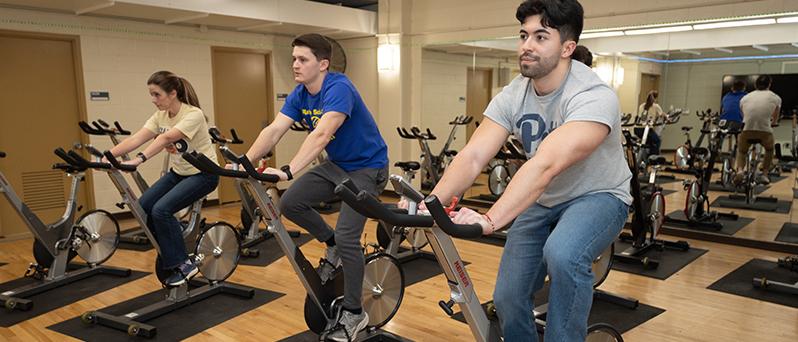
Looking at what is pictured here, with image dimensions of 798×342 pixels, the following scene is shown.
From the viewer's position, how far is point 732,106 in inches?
216

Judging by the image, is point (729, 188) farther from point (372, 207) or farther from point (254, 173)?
point (372, 207)

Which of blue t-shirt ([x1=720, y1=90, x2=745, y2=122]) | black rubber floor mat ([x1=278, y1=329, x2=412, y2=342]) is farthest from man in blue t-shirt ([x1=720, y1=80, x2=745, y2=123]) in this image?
black rubber floor mat ([x1=278, y1=329, x2=412, y2=342])

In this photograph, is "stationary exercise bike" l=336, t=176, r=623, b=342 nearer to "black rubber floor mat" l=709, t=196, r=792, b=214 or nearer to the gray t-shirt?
the gray t-shirt

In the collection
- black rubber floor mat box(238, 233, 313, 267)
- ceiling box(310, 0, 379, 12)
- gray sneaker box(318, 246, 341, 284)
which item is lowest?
black rubber floor mat box(238, 233, 313, 267)

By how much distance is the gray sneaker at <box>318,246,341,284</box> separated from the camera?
2.93m

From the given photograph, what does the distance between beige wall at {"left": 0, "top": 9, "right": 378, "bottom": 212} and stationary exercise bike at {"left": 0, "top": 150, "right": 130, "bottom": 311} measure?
2251 mm

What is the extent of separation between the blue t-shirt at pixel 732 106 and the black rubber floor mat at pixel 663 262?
1528 mm

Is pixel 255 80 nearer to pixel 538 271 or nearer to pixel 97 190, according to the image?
pixel 97 190

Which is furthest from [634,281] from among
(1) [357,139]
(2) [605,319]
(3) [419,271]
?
(1) [357,139]

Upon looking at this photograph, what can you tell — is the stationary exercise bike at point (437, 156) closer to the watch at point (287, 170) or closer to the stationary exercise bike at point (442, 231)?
the watch at point (287, 170)

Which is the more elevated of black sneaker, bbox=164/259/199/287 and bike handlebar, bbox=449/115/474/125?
bike handlebar, bbox=449/115/474/125

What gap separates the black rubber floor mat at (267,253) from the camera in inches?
185

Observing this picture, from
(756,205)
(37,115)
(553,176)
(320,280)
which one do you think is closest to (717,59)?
(756,205)

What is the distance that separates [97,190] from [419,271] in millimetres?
4161
